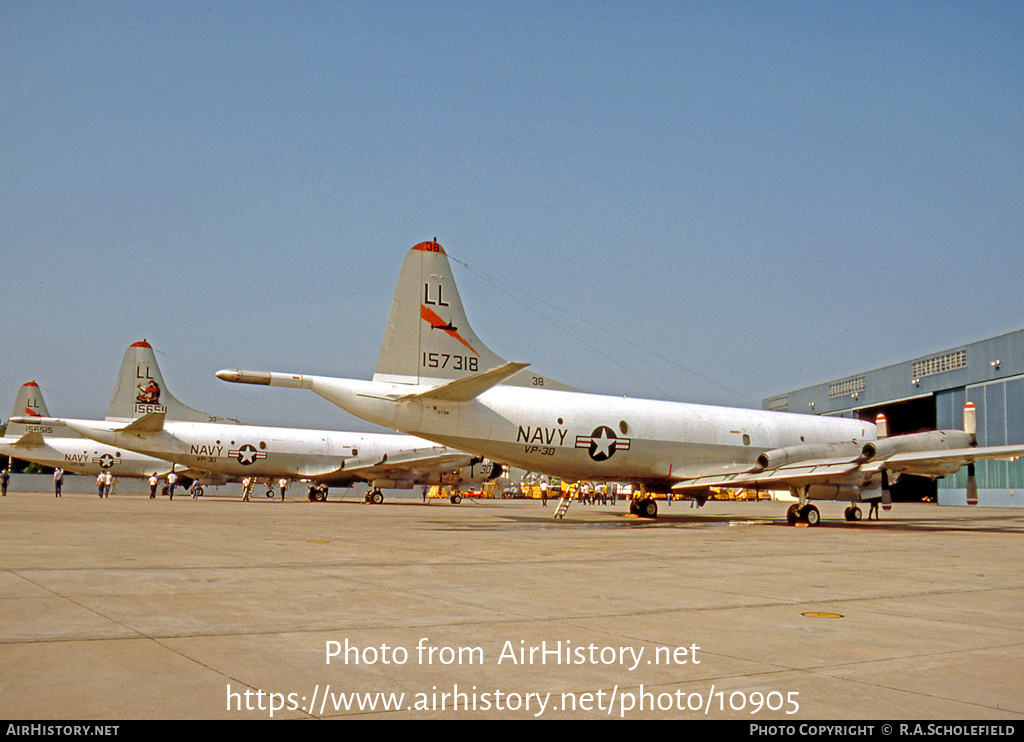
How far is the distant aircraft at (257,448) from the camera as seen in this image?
46.3 metres

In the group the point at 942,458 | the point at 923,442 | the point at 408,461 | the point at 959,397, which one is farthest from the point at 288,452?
the point at 959,397

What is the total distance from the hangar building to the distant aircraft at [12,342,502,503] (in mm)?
30352

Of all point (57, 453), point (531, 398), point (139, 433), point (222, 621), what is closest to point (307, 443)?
point (139, 433)

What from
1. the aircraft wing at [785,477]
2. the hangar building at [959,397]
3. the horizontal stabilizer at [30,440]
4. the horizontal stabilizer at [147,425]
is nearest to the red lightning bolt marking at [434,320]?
the aircraft wing at [785,477]

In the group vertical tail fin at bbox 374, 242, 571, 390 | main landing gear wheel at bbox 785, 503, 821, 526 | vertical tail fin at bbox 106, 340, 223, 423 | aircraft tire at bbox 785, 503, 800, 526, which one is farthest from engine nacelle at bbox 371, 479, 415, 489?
vertical tail fin at bbox 374, 242, 571, 390

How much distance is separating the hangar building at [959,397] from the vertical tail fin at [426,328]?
1537 inches

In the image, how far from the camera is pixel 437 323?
933 inches

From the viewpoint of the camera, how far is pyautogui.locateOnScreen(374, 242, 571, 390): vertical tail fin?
23172 millimetres

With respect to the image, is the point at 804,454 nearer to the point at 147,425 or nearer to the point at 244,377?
the point at 244,377

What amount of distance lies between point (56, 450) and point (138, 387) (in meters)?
11.6

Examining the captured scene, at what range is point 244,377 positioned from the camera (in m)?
20.0

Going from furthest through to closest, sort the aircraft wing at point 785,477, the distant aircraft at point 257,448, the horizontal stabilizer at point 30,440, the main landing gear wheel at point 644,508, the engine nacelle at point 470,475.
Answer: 1. the horizontal stabilizer at point 30,440
2. the engine nacelle at point 470,475
3. the distant aircraft at point 257,448
4. the main landing gear wheel at point 644,508
5. the aircraft wing at point 785,477

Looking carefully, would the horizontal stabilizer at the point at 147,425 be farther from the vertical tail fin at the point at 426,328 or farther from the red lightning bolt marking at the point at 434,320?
the red lightning bolt marking at the point at 434,320

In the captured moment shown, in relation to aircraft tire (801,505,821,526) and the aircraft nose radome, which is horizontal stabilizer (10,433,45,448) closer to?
the aircraft nose radome
